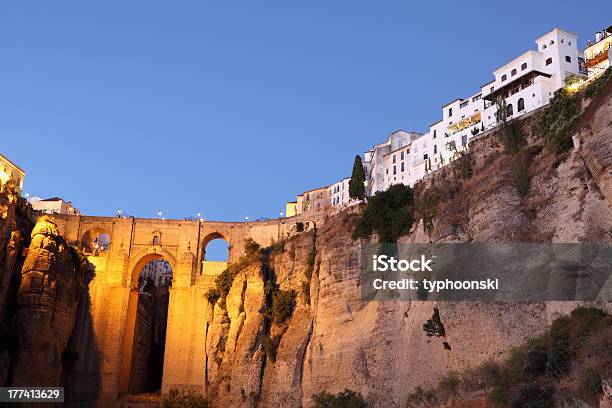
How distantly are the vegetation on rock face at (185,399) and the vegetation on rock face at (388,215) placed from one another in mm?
16076

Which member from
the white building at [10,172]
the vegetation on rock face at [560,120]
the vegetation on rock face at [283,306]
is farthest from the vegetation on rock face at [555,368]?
the white building at [10,172]

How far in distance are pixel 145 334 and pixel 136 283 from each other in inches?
231

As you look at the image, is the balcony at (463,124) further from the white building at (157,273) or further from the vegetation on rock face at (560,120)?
the white building at (157,273)

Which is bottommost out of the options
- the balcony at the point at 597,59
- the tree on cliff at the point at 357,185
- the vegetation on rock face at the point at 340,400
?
the vegetation on rock face at the point at 340,400

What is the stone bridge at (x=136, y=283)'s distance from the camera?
2044 inches

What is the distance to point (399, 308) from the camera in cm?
3669

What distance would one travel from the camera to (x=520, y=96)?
4659 centimetres

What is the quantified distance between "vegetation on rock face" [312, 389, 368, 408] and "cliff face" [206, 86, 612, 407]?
1.47ft

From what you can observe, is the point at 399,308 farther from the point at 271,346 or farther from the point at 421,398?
the point at 271,346

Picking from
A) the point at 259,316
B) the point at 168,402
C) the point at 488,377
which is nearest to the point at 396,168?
the point at 259,316

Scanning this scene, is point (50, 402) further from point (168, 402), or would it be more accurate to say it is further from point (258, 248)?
point (258, 248)

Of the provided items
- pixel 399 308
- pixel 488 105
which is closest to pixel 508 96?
pixel 488 105

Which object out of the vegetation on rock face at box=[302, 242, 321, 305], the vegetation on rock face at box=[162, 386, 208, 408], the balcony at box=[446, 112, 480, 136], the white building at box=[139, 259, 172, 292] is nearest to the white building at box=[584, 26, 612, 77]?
the balcony at box=[446, 112, 480, 136]

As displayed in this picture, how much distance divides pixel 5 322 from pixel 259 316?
15988 mm
